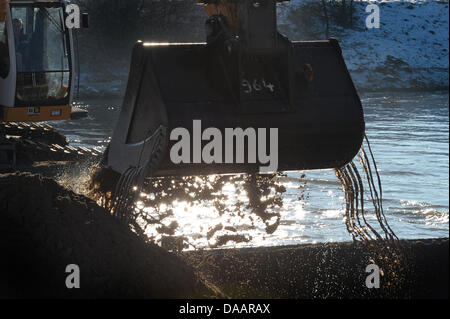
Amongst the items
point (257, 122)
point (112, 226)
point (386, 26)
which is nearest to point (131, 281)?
point (112, 226)

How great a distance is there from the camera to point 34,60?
11.6 meters

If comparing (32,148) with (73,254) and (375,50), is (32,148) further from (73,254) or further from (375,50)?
(375,50)

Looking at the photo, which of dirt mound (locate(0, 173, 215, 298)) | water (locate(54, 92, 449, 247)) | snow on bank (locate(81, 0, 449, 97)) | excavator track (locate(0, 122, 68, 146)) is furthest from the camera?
snow on bank (locate(81, 0, 449, 97))

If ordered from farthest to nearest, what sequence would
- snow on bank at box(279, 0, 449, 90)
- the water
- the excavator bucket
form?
snow on bank at box(279, 0, 449, 90) → the water → the excavator bucket

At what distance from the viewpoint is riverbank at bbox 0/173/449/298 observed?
4.78 metres

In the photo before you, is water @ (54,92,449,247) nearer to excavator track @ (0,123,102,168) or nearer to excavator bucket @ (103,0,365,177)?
excavator bucket @ (103,0,365,177)

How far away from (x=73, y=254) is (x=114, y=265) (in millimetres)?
256

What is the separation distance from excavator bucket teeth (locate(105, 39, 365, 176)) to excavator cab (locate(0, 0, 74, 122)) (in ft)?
20.8

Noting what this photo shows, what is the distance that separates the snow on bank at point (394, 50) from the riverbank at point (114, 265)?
2850 cm

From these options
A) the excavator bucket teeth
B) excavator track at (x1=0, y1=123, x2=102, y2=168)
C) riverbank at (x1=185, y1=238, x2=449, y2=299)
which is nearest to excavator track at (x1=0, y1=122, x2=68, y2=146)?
excavator track at (x1=0, y1=123, x2=102, y2=168)

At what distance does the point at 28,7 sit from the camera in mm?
11570

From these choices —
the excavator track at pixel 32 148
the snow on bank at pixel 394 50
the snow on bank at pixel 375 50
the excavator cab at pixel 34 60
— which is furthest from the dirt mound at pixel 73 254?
the snow on bank at pixel 394 50

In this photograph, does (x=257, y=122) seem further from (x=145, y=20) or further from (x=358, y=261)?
(x=145, y=20)
